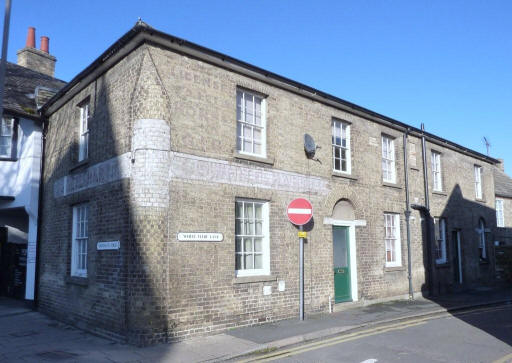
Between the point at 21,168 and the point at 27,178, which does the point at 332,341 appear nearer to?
the point at 27,178

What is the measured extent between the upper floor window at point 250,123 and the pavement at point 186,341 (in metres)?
4.47

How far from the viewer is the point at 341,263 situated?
13.6m

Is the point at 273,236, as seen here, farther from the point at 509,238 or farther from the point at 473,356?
the point at 509,238

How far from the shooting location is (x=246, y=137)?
37.8 feet

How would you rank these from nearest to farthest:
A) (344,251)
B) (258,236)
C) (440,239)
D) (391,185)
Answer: (258,236) < (344,251) < (391,185) < (440,239)

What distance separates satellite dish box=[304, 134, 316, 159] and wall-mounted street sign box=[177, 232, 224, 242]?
3970mm

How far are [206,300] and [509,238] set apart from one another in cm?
2203

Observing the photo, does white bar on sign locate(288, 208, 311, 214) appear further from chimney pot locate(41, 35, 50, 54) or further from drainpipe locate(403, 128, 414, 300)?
chimney pot locate(41, 35, 50, 54)

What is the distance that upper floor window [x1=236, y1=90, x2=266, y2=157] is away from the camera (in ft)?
37.4

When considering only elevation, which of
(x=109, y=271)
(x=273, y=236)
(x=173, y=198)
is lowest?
(x=109, y=271)

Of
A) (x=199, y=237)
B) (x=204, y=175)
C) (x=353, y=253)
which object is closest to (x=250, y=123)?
(x=204, y=175)

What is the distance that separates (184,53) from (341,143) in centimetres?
632

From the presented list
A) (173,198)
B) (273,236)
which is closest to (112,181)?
(173,198)

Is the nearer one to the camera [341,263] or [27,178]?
[341,263]
